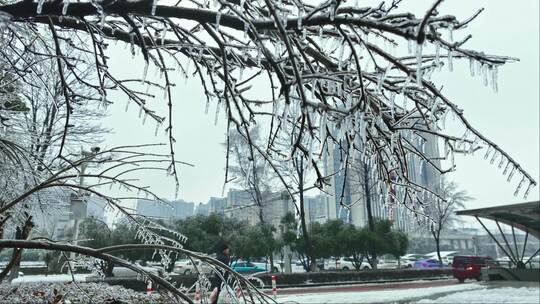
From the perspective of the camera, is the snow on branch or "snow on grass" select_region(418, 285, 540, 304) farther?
"snow on grass" select_region(418, 285, 540, 304)

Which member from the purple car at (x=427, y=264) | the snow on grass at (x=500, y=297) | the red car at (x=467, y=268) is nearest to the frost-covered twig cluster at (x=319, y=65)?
the snow on grass at (x=500, y=297)

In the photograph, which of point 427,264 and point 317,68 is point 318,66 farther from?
point 427,264

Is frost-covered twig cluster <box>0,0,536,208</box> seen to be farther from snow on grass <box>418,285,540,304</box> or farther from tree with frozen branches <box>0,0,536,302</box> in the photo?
snow on grass <box>418,285,540,304</box>

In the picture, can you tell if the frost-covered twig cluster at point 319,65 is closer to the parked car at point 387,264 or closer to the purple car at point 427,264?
the parked car at point 387,264

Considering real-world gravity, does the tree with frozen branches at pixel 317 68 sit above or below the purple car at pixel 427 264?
above

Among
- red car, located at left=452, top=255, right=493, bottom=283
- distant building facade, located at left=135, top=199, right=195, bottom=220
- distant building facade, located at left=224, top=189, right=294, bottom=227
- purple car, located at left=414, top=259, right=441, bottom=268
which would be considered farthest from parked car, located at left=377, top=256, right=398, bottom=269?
distant building facade, located at left=135, top=199, right=195, bottom=220

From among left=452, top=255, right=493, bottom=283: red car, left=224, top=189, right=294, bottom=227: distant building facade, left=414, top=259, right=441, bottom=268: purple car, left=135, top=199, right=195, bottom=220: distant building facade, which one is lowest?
left=414, top=259, right=441, bottom=268: purple car

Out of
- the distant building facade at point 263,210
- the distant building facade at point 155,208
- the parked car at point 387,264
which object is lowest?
the parked car at point 387,264

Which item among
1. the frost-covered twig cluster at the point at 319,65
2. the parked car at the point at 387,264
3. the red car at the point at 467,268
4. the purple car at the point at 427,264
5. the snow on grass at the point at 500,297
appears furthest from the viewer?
the purple car at the point at 427,264

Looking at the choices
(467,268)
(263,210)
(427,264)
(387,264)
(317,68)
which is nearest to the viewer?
(317,68)

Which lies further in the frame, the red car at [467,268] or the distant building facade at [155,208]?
the red car at [467,268]

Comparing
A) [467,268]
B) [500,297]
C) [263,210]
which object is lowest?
[500,297]

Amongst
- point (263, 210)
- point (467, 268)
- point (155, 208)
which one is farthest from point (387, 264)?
point (155, 208)

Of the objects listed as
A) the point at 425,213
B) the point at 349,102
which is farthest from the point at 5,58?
the point at 425,213
